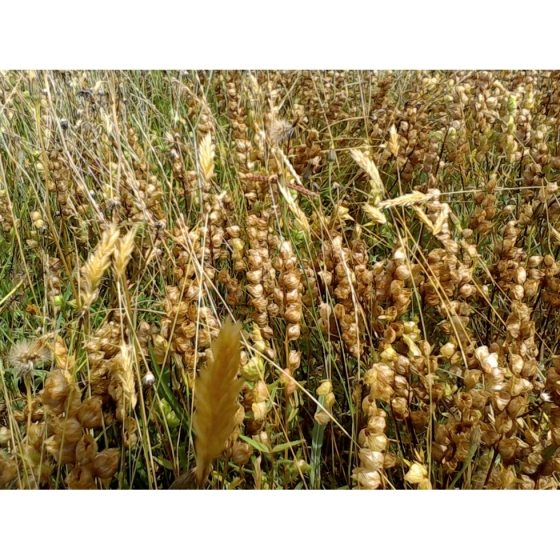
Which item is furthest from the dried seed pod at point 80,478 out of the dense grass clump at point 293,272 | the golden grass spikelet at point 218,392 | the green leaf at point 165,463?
the golden grass spikelet at point 218,392

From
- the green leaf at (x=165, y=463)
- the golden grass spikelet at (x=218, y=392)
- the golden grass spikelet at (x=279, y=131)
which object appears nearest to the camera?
the golden grass spikelet at (x=218, y=392)

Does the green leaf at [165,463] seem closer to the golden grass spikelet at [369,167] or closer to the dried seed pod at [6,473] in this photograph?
the dried seed pod at [6,473]

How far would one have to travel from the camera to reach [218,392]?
562 mm

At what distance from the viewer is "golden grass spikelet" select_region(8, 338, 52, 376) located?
3.45ft

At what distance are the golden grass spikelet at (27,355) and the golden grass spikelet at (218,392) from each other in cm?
55

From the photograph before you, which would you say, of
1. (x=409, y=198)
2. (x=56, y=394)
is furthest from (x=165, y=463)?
(x=409, y=198)

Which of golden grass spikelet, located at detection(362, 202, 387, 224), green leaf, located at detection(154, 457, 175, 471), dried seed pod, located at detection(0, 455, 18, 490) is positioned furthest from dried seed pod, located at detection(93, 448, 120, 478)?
golden grass spikelet, located at detection(362, 202, 387, 224)

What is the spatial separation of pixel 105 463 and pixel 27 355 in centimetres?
28

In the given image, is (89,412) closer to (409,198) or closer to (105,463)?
(105,463)

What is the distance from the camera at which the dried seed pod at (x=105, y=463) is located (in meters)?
0.91

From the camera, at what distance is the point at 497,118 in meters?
1.25

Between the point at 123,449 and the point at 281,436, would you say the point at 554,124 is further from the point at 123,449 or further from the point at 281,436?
the point at 123,449

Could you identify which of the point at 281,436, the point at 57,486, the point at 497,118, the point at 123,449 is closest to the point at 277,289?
the point at 281,436

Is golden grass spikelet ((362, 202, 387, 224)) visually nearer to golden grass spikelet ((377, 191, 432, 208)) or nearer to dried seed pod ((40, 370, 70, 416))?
golden grass spikelet ((377, 191, 432, 208))
